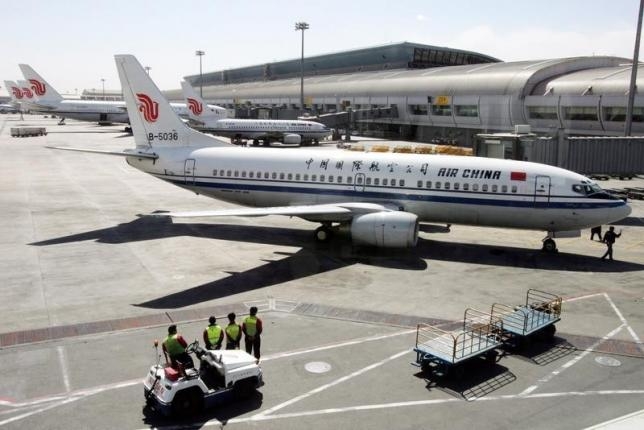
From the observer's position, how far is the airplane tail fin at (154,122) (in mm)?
36219

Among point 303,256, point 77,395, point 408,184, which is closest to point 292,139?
point 408,184

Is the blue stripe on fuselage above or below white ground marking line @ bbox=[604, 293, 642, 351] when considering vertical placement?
above

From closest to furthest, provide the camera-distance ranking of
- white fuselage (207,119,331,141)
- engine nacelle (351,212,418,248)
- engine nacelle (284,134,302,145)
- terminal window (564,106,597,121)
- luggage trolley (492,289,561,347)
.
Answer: luggage trolley (492,289,561,347)
engine nacelle (351,212,418,248)
terminal window (564,106,597,121)
engine nacelle (284,134,302,145)
white fuselage (207,119,331,141)

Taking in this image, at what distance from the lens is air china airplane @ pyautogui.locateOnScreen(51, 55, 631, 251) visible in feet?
93.7

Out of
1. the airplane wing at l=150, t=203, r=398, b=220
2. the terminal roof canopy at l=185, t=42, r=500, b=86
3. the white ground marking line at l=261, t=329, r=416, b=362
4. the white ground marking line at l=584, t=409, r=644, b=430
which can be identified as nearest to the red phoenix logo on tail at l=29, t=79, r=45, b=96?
the terminal roof canopy at l=185, t=42, r=500, b=86

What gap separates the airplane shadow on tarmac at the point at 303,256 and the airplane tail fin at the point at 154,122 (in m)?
5.64

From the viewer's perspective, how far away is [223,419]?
45.9 ft

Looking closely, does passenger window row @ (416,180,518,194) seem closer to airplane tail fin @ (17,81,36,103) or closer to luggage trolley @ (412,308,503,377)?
luggage trolley @ (412,308,503,377)

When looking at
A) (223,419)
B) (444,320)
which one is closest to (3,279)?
(223,419)

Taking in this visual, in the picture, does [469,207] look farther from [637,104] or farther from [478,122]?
[478,122]

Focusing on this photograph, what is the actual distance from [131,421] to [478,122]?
254 feet

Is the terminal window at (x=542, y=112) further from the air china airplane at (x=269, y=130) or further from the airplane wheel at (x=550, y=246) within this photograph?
the airplane wheel at (x=550, y=246)

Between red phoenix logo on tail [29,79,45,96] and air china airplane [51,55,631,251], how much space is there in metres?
101

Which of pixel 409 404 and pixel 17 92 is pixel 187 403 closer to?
pixel 409 404
